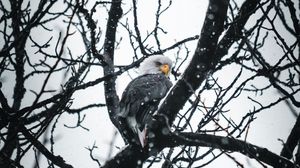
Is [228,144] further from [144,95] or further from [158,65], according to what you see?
[158,65]

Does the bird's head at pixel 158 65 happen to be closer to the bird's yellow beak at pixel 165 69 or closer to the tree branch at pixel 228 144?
the bird's yellow beak at pixel 165 69

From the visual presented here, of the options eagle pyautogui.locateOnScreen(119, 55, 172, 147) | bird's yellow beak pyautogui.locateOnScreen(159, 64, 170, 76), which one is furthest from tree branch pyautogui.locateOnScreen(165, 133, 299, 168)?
bird's yellow beak pyautogui.locateOnScreen(159, 64, 170, 76)

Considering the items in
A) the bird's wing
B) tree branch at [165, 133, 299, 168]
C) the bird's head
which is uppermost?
the bird's head

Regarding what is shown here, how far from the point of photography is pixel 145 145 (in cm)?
288

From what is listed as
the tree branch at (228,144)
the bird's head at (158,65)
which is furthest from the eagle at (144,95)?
the tree branch at (228,144)

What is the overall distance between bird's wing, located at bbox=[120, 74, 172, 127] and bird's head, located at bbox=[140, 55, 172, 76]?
0.32 metres

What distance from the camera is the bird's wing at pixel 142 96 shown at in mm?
3932

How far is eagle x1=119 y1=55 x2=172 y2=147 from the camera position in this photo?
3713 millimetres

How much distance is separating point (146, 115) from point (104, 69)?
1.11 metres

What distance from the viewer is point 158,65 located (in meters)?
5.11

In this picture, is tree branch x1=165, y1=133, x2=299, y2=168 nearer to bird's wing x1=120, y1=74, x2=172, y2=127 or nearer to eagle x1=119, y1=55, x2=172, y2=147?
eagle x1=119, y1=55, x2=172, y2=147

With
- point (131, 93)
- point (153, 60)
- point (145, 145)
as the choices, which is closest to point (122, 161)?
point (145, 145)

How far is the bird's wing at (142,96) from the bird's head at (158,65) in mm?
319

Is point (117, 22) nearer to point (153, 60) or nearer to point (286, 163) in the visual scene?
point (153, 60)
